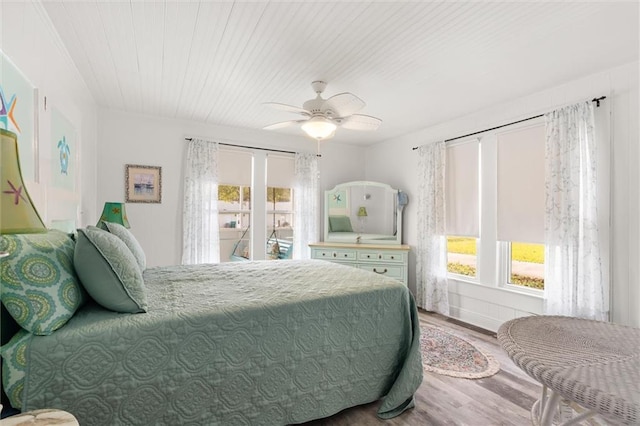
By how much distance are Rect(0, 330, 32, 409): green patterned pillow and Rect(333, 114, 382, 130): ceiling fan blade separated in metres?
2.53

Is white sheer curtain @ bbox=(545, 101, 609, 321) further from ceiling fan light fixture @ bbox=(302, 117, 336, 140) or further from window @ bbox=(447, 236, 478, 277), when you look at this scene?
ceiling fan light fixture @ bbox=(302, 117, 336, 140)

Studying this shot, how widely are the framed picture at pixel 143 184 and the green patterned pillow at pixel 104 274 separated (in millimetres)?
2689

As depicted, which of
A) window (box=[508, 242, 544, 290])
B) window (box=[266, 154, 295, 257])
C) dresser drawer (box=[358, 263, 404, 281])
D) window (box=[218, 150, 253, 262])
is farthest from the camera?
window (box=[266, 154, 295, 257])

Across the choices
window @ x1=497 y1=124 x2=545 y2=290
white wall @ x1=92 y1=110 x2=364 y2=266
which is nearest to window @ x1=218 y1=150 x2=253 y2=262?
white wall @ x1=92 y1=110 x2=364 y2=266

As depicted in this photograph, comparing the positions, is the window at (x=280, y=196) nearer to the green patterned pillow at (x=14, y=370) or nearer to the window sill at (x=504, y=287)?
the window sill at (x=504, y=287)

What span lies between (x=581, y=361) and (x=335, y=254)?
3509 mm

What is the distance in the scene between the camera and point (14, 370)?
1.14 m

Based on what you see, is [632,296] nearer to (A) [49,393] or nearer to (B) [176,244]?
(A) [49,393]

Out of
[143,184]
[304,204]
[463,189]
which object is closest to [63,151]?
[143,184]

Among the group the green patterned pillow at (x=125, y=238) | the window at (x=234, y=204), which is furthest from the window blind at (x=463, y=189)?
the green patterned pillow at (x=125, y=238)

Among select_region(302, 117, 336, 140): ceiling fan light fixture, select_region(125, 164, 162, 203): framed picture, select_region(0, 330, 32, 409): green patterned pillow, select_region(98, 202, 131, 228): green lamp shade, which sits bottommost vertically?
select_region(0, 330, 32, 409): green patterned pillow

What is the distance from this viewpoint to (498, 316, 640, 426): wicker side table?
100 centimetres

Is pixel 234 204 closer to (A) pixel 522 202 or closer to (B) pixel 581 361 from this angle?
(A) pixel 522 202

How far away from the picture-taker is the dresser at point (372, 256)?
433 cm
